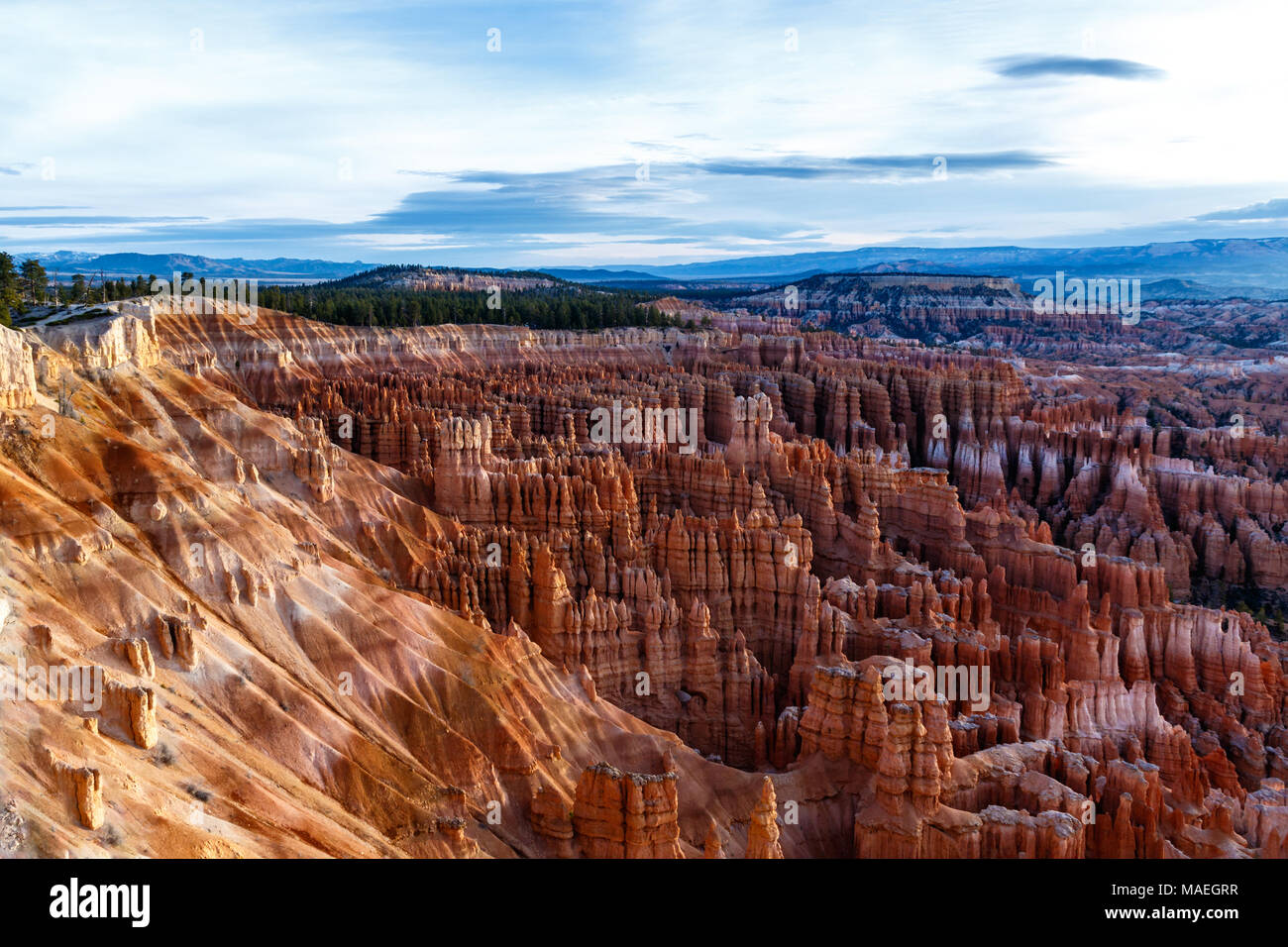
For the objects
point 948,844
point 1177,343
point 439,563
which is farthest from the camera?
point 1177,343

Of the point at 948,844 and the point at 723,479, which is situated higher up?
the point at 723,479

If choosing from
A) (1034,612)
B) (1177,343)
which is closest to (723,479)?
(1034,612)

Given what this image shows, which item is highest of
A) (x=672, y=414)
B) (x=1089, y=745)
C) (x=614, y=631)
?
(x=672, y=414)

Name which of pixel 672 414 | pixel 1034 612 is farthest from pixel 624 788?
pixel 672 414

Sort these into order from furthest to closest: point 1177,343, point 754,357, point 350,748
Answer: point 1177,343 < point 754,357 < point 350,748

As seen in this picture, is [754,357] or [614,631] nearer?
[614,631]
